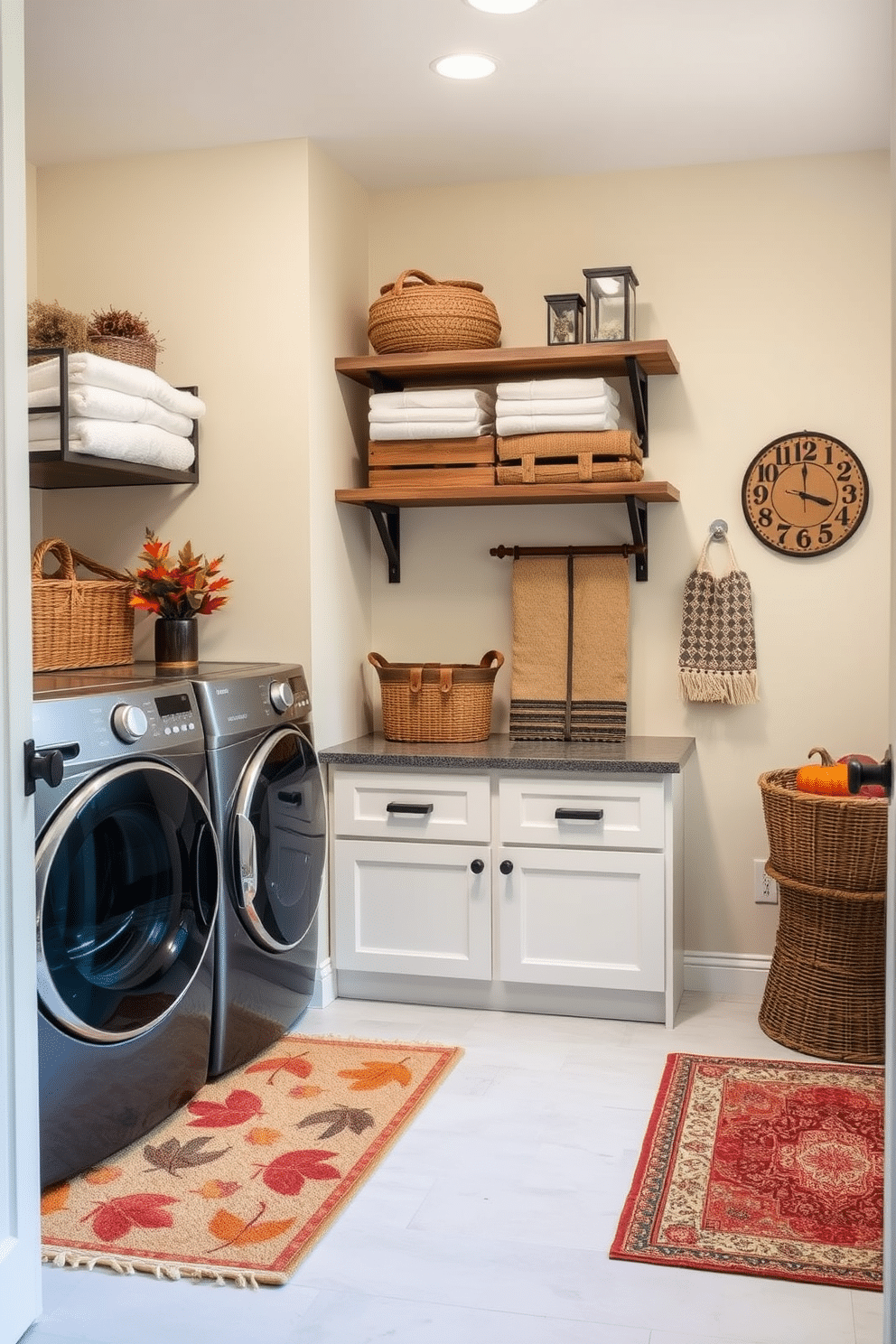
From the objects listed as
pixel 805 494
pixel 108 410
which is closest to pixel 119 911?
pixel 108 410

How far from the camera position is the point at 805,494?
3.46m

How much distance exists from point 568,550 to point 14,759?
6.81 feet

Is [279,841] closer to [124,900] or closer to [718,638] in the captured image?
[124,900]

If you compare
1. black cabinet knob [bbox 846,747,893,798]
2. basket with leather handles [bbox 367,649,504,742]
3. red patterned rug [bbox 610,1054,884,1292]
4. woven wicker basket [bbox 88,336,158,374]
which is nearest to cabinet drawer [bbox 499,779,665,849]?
basket with leather handles [bbox 367,649,504,742]

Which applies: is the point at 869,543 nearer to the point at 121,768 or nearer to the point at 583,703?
the point at 583,703

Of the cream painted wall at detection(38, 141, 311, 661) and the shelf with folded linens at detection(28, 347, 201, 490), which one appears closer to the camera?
the shelf with folded linens at detection(28, 347, 201, 490)

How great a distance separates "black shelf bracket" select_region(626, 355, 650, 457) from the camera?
11.0 feet

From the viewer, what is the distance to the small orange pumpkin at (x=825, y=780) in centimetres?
306

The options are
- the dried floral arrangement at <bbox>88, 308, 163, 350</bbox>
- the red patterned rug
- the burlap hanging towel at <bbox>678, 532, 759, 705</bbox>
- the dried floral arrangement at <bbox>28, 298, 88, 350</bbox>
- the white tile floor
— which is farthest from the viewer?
the burlap hanging towel at <bbox>678, 532, 759, 705</bbox>

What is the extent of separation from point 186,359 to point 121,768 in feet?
4.67

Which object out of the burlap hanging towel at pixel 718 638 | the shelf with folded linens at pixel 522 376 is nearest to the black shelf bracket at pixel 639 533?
the shelf with folded linens at pixel 522 376

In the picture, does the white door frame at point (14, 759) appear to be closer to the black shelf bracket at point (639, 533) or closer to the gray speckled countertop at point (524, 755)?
the gray speckled countertop at point (524, 755)

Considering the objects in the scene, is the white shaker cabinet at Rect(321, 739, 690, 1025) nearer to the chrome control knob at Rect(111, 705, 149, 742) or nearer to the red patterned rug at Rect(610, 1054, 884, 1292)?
the red patterned rug at Rect(610, 1054, 884, 1292)

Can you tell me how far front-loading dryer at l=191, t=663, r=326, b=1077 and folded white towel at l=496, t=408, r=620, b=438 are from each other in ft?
2.75
